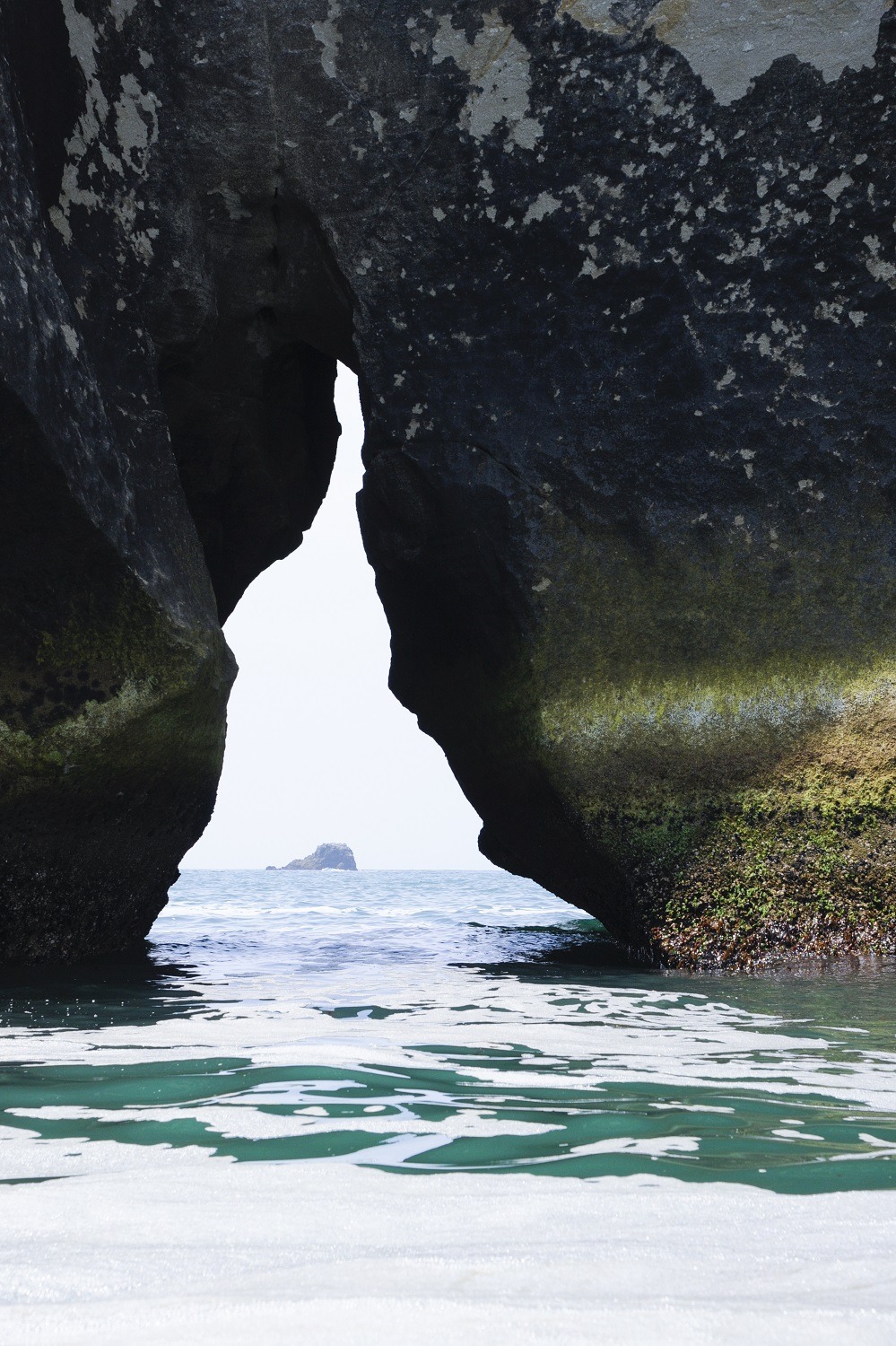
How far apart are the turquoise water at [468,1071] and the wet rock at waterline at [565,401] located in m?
0.75

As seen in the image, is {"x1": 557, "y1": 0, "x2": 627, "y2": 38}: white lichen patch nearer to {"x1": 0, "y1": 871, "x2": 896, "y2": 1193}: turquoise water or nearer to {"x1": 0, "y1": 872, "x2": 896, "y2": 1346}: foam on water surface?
{"x1": 0, "y1": 871, "x2": 896, "y2": 1193}: turquoise water

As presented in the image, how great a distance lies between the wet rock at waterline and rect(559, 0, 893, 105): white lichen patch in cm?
2

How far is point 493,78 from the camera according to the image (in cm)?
564

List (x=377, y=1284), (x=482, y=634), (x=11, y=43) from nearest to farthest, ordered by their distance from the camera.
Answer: (x=377, y=1284) < (x=11, y=43) < (x=482, y=634)

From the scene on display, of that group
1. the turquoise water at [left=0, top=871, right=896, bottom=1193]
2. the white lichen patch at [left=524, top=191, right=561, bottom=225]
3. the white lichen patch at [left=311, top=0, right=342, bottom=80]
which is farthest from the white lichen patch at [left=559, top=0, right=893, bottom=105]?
the turquoise water at [left=0, top=871, right=896, bottom=1193]

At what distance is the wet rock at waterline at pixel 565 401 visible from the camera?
520 cm

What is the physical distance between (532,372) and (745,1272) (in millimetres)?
4930

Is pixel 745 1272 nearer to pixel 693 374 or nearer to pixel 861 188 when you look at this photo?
pixel 693 374

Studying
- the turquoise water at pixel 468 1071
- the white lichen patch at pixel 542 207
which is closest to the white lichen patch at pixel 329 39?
the white lichen patch at pixel 542 207

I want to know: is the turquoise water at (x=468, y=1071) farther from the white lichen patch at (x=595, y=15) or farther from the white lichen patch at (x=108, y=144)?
the white lichen patch at (x=595, y=15)

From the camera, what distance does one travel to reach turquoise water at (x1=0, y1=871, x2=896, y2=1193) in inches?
65.7

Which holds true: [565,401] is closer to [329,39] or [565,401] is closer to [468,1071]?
[329,39]

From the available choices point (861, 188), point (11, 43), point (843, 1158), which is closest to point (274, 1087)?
point (843, 1158)

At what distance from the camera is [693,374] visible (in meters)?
5.43
